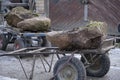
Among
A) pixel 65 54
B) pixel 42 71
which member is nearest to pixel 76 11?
pixel 42 71

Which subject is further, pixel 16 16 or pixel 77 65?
pixel 16 16

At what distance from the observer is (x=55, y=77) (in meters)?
6.70

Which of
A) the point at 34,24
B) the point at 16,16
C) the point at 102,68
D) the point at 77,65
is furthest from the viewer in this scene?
the point at 16,16

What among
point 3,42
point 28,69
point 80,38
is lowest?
point 28,69

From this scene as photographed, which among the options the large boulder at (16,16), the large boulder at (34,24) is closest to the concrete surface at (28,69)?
the large boulder at (34,24)

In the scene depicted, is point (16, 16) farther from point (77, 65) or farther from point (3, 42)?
point (77, 65)

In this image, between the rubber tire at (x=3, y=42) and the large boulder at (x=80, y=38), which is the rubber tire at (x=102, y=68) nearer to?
Answer: the large boulder at (x=80, y=38)

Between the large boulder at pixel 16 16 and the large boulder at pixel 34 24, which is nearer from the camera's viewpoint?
the large boulder at pixel 34 24

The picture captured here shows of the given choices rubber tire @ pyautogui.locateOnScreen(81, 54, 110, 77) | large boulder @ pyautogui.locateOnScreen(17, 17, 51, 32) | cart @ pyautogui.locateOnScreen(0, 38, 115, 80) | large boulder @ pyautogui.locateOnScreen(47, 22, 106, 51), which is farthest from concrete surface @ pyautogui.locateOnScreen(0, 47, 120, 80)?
large boulder @ pyautogui.locateOnScreen(47, 22, 106, 51)

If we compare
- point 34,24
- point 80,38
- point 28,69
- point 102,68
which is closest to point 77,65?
point 80,38

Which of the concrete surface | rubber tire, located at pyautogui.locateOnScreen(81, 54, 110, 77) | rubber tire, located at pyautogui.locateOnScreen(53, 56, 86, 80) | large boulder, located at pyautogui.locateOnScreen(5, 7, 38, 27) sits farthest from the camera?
large boulder, located at pyautogui.locateOnScreen(5, 7, 38, 27)

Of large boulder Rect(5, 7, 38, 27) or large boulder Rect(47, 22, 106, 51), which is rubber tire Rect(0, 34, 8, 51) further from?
large boulder Rect(47, 22, 106, 51)

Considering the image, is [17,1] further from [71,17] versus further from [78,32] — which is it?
[78,32]

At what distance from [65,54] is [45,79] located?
80 centimetres
